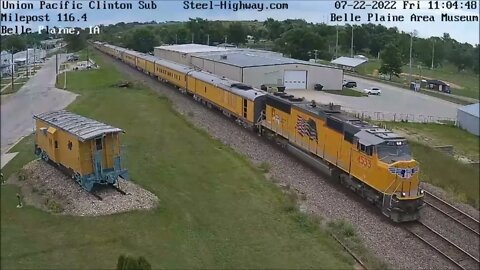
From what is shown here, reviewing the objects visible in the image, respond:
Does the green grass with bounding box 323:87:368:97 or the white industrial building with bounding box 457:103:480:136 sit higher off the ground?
the white industrial building with bounding box 457:103:480:136

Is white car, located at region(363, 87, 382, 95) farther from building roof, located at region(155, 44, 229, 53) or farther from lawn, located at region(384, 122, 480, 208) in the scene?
building roof, located at region(155, 44, 229, 53)

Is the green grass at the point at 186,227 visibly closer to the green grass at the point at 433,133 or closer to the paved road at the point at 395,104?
the green grass at the point at 433,133

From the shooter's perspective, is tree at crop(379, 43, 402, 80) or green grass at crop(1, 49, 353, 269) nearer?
green grass at crop(1, 49, 353, 269)

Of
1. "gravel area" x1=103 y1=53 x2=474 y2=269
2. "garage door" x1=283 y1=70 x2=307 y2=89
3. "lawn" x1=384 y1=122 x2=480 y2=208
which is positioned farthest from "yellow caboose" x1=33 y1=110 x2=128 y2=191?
"garage door" x1=283 y1=70 x2=307 y2=89

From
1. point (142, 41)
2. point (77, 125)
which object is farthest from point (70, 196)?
point (142, 41)

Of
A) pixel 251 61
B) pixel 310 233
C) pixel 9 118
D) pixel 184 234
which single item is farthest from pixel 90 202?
pixel 251 61

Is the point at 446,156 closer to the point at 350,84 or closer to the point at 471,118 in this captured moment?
the point at 471,118

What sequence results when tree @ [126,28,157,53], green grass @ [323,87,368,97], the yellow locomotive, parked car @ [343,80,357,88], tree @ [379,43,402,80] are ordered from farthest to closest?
1. parked car @ [343,80,357,88]
2. green grass @ [323,87,368,97]
3. tree @ [126,28,157,53]
4. tree @ [379,43,402,80]
5. the yellow locomotive
